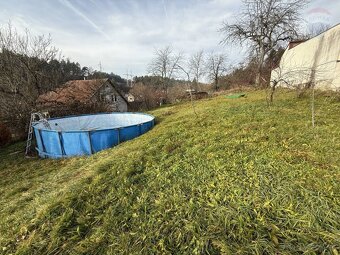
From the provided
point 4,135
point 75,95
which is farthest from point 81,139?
point 75,95

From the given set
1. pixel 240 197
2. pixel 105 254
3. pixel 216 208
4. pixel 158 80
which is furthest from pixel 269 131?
pixel 158 80

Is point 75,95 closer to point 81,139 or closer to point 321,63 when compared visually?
point 81,139

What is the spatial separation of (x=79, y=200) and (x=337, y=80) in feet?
38.1

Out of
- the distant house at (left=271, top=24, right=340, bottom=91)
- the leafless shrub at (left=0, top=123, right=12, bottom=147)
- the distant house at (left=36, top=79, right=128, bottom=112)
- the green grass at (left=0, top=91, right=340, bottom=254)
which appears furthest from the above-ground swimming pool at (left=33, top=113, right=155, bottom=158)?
the distant house at (left=36, top=79, right=128, bottom=112)

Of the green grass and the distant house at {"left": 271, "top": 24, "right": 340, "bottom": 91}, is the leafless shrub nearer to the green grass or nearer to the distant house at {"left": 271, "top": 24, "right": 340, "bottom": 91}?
the green grass

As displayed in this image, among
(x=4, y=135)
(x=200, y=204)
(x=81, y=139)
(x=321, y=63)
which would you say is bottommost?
(x=4, y=135)

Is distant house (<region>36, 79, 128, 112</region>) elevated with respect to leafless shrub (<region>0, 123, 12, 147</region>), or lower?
elevated

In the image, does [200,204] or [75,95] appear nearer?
[200,204]

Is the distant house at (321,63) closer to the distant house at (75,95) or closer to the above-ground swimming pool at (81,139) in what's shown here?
Answer: the above-ground swimming pool at (81,139)

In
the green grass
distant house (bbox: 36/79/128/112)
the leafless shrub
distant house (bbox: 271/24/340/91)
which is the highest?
distant house (bbox: 271/24/340/91)

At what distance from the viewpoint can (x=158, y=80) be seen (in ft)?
155

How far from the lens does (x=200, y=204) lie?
2.98 m

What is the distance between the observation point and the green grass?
7.92ft

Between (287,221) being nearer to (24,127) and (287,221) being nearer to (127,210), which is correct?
(127,210)
